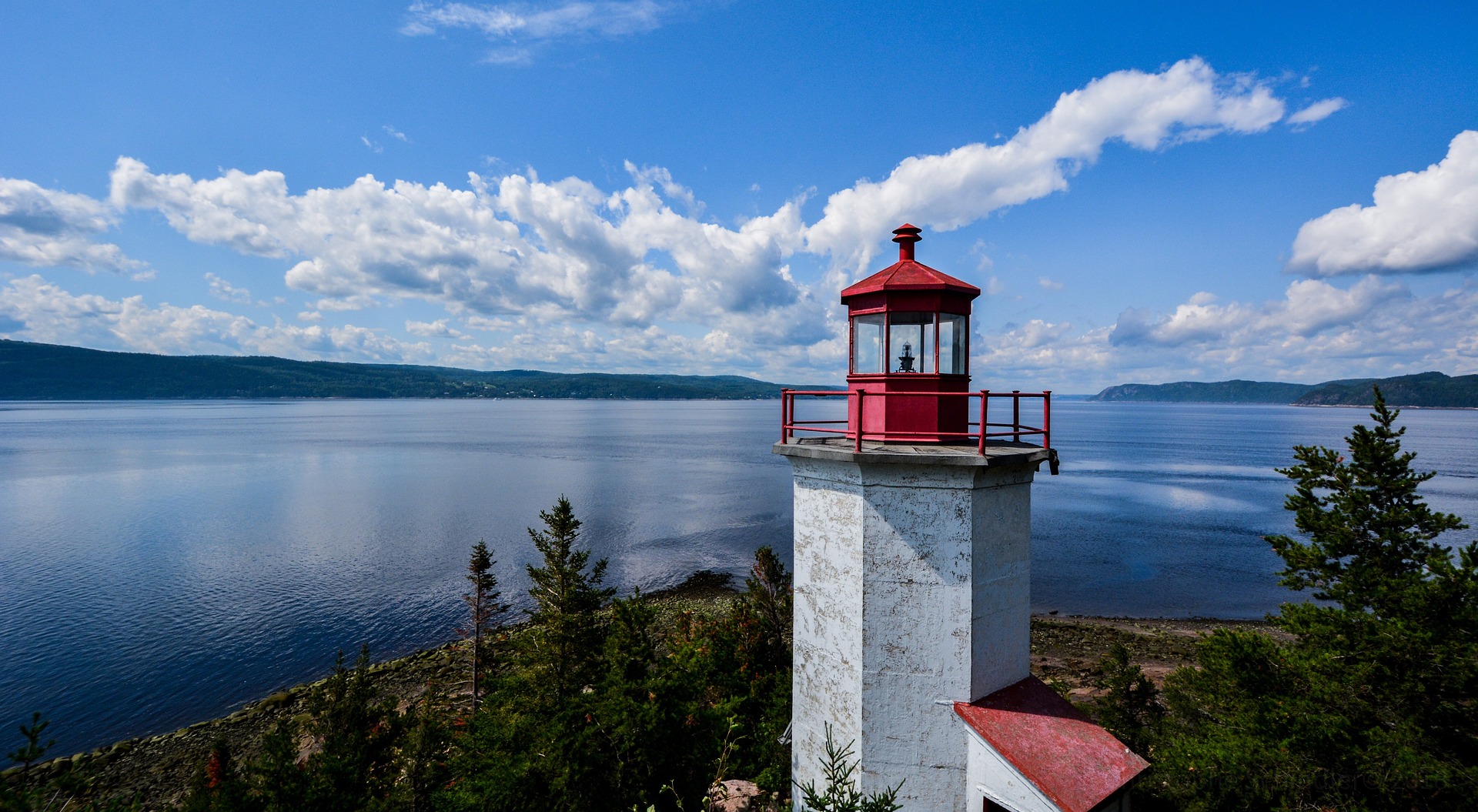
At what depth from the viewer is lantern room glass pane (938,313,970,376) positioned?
26.5ft

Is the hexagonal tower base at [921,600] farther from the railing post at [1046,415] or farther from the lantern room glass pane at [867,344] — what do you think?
the lantern room glass pane at [867,344]

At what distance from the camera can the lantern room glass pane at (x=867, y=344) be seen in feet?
27.3

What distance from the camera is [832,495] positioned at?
7.73m

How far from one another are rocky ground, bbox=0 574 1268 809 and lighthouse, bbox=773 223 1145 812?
14341 mm

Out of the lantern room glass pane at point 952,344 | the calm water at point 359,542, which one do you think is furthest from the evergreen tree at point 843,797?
the calm water at point 359,542

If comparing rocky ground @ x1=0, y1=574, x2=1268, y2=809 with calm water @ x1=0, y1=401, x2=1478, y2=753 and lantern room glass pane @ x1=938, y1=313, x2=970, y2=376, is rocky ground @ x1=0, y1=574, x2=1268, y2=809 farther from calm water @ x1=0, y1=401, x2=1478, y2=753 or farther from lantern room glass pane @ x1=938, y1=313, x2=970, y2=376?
lantern room glass pane @ x1=938, y1=313, x2=970, y2=376

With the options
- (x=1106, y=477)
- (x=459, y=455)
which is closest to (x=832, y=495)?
(x=1106, y=477)

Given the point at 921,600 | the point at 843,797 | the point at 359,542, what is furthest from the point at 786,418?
the point at 359,542

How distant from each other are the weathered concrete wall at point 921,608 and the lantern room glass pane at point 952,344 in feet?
5.20

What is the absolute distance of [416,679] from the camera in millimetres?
23328

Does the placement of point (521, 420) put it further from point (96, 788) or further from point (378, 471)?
point (96, 788)

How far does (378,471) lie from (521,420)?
109m

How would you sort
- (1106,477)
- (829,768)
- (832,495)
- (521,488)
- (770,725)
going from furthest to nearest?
(1106,477) < (521,488) < (770,725) < (832,495) < (829,768)

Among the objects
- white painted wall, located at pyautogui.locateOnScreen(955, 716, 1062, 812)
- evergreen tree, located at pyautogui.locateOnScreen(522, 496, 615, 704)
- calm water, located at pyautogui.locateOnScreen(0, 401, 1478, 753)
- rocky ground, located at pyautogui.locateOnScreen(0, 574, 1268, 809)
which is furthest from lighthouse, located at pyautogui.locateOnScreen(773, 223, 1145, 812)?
calm water, located at pyautogui.locateOnScreen(0, 401, 1478, 753)
